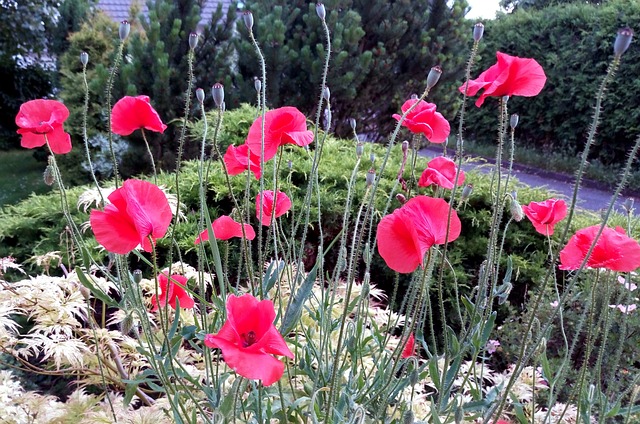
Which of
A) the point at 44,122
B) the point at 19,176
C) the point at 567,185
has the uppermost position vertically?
the point at 44,122

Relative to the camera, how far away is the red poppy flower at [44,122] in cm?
121

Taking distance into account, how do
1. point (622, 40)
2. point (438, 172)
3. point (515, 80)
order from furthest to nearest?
point (438, 172), point (515, 80), point (622, 40)

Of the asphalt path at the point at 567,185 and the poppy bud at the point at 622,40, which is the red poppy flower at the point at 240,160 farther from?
the asphalt path at the point at 567,185

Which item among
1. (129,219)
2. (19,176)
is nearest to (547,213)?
(129,219)

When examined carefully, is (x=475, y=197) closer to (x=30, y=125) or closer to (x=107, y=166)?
(x=30, y=125)

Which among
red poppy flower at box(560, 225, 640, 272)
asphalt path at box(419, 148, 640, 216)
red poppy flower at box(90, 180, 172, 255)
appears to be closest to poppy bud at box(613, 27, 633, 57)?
red poppy flower at box(560, 225, 640, 272)

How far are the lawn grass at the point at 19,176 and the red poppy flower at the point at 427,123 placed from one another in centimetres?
605

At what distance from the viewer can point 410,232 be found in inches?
32.7

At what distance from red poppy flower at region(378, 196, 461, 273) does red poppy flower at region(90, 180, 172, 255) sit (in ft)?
1.14

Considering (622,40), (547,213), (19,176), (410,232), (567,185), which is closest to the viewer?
(622,40)

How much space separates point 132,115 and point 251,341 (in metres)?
0.56

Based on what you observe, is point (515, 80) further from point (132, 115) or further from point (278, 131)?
point (132, 115)

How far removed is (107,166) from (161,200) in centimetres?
473

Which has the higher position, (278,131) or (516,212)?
(278,131)
